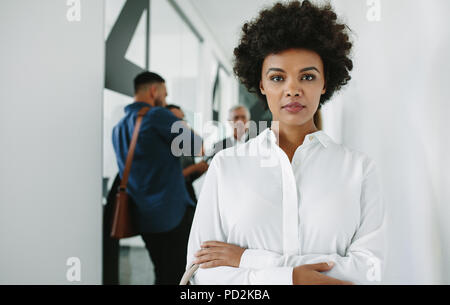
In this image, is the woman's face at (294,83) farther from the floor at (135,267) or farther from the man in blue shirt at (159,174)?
the floor at (135,267)

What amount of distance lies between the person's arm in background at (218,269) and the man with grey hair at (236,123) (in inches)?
29.4

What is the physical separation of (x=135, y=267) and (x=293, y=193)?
1198mm

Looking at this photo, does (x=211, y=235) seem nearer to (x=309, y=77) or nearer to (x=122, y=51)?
(x=309, y=77)

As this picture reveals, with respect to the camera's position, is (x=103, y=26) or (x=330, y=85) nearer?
(x=330, y=85)

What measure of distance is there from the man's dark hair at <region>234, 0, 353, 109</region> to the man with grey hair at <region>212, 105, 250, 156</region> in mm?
610

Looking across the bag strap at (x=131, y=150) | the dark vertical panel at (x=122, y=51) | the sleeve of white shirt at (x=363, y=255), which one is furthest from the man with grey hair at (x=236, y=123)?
the sleeve of white shirt at (x=363, y=255)

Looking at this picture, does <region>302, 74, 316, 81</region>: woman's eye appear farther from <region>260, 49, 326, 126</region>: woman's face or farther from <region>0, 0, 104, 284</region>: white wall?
<region>0, 0, 104, 284</region>: white wall

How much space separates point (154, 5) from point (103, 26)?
31 cm

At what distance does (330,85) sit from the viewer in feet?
3.46

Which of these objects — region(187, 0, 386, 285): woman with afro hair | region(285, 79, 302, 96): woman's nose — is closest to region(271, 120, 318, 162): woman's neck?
region(187, 0, 386, 285): woman with afro hair
